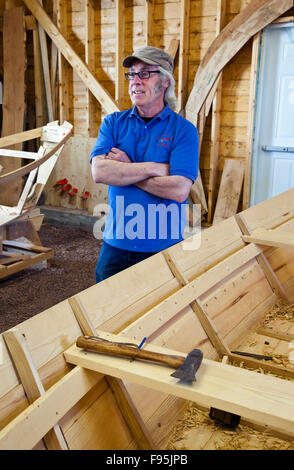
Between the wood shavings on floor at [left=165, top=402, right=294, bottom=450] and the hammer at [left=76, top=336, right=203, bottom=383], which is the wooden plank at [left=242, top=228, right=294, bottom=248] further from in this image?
the hammer at [left=76, top=336, right=203, bottom=383]

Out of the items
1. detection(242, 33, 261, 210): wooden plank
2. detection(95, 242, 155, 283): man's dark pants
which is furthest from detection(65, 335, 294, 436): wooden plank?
detection(242, 33, 261, 210): wooden plank

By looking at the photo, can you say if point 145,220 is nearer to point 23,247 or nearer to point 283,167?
point 23,247

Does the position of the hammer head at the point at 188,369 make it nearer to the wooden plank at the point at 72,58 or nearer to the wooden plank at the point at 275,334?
the wooden plank at the point at 275,334

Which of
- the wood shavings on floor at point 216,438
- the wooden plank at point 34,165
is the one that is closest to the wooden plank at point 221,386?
the wood shavings on floor at point 216,438

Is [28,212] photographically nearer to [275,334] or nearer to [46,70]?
[275,334]

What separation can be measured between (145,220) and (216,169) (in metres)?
3.93

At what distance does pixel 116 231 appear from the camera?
2445 mm

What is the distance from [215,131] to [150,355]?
15.8ft

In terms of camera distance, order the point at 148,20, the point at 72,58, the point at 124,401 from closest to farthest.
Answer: the point at 124,401 → the point at 148,20 → the point at 72,58

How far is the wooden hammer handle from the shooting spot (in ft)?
4.90

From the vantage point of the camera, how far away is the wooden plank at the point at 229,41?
5.09 metres

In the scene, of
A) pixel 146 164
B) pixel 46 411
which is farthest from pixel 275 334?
pixel 46 411

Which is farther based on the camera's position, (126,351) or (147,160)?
(147,160)

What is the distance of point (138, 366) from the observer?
58.8 inches
